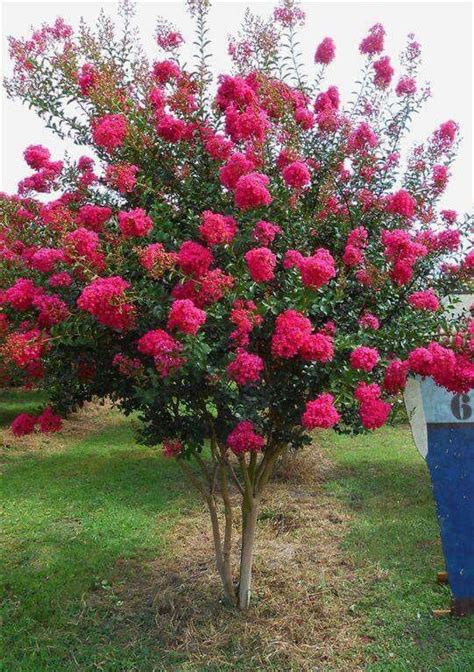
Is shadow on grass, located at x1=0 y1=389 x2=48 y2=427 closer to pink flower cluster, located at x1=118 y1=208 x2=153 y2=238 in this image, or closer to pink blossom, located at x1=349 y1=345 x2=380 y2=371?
pink flower cluster, located at x1=118 y1=208 x2=153 y2=238

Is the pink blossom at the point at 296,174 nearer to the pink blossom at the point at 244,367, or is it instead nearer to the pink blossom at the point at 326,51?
the pink blossom at the point at 244,367

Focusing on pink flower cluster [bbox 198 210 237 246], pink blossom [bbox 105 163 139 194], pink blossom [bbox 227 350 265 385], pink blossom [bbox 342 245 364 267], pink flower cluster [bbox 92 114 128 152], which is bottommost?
pink blossom [bbox 227 350 265 385]

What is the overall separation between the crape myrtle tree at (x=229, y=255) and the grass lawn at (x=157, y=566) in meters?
0.56

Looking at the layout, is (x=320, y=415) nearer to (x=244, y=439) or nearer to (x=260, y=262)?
(x=244, y=439)

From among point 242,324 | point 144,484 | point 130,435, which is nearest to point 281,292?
point 242,324

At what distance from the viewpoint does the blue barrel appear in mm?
3480

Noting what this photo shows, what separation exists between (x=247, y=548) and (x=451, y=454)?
1.22 m

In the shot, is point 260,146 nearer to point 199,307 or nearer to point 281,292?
point 281,292

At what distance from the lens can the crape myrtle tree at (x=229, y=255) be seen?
2451mm

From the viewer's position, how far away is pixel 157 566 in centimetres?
408

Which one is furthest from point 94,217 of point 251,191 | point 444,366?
point 444,366

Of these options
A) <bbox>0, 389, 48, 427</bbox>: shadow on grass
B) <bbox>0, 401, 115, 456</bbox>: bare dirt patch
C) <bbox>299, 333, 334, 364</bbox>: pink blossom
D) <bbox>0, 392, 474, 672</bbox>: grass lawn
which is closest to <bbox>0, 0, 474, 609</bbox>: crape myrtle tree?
<bbox>299, 333, 334, 364</bbox>: pink blossom

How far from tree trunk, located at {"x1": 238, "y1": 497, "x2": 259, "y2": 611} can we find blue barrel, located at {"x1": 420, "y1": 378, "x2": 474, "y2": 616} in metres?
1.01

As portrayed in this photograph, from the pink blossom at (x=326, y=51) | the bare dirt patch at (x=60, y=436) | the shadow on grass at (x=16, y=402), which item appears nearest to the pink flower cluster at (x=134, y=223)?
the pink blossom at (x=326, y=51)
